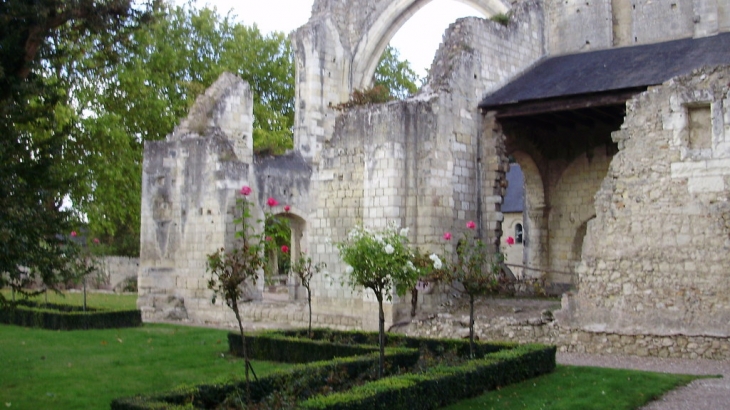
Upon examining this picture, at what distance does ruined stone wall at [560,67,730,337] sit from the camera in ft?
32.6

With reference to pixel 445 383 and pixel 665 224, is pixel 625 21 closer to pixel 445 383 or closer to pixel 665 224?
pixel 665 224

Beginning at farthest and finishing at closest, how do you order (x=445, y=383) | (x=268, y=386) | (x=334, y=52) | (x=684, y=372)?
(x=334, y=52), (x=684, y=372), (x=445, y=383), (x=268, y=386)

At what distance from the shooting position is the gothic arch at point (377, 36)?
21.4 meters

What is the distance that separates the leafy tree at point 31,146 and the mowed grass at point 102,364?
4.30ft

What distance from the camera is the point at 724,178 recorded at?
391 inches

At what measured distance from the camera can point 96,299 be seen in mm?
20375

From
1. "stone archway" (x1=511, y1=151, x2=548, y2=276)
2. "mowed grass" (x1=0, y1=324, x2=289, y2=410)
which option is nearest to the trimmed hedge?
"mowed grass" (x1=0, y1=324, x2=289, y2=410)

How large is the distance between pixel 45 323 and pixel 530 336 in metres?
8.36

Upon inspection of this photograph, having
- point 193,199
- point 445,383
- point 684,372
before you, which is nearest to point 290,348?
point 445,383

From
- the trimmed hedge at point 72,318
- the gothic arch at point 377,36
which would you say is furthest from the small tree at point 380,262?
the gothic arch at point 377,36

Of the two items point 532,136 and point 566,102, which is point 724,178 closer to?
point 566,102

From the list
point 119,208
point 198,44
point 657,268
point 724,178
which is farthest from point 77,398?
point 198,44

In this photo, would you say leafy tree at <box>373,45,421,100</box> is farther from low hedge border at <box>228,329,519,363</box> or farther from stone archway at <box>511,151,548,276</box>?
low hedge border at <box>228,329,519,363</box>

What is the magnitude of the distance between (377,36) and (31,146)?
48.4 ft
